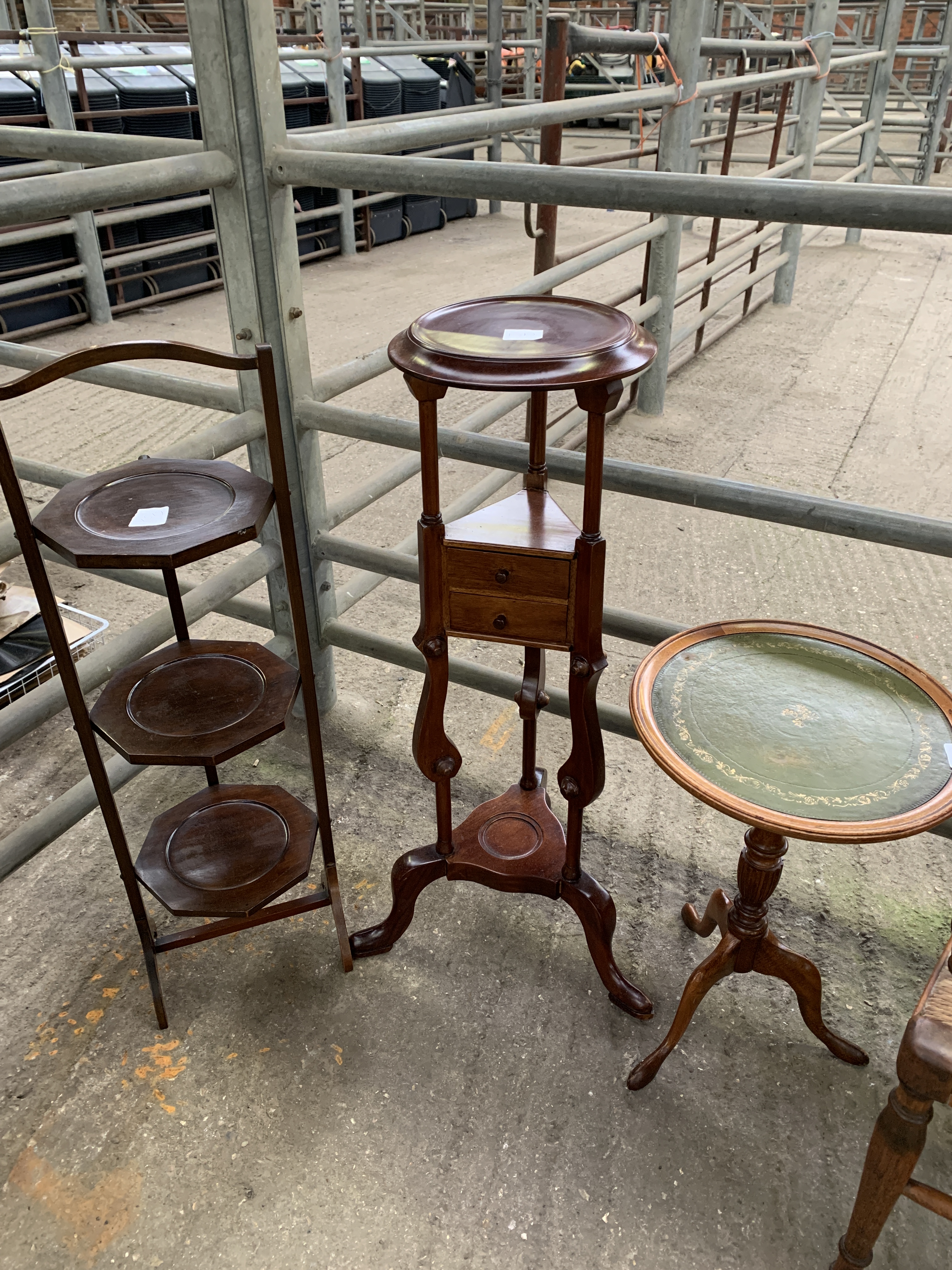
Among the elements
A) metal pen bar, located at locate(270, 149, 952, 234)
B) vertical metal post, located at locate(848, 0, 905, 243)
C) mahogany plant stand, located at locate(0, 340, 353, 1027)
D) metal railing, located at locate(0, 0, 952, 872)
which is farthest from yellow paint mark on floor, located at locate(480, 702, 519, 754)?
vertical metal post, located at locate(848, 0, 905, 243)

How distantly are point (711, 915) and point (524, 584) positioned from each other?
79 cm

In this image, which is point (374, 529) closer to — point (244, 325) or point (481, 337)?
point (244, 325)

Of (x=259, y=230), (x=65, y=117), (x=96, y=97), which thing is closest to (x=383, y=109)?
(x=96, y=97)

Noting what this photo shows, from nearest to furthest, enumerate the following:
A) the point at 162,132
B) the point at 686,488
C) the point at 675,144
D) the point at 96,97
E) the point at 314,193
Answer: the point at 686,488, the point at 675,144, the point at 96,97, the point at 162,132, the point at 314,193

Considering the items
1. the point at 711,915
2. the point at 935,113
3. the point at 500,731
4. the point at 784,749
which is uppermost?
the point at 935,113

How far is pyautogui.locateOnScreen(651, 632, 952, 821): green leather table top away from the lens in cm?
119

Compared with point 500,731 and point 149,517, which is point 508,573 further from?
point 500,731

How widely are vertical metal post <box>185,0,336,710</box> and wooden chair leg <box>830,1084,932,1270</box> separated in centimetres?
137

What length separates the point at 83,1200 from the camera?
4.46 ft

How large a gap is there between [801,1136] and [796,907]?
50 cm

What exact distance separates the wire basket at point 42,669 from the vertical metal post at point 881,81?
5.85 metres

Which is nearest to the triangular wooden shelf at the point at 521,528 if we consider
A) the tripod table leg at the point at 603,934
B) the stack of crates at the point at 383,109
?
the tripod table leg at the point at 603,934

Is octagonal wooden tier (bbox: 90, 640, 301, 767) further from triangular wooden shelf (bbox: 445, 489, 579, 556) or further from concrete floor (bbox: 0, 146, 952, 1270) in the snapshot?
concrete floor (bbox: 0, 146, 952, 1270)


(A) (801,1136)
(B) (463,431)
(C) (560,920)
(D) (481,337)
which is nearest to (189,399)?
(B) (463,431)
